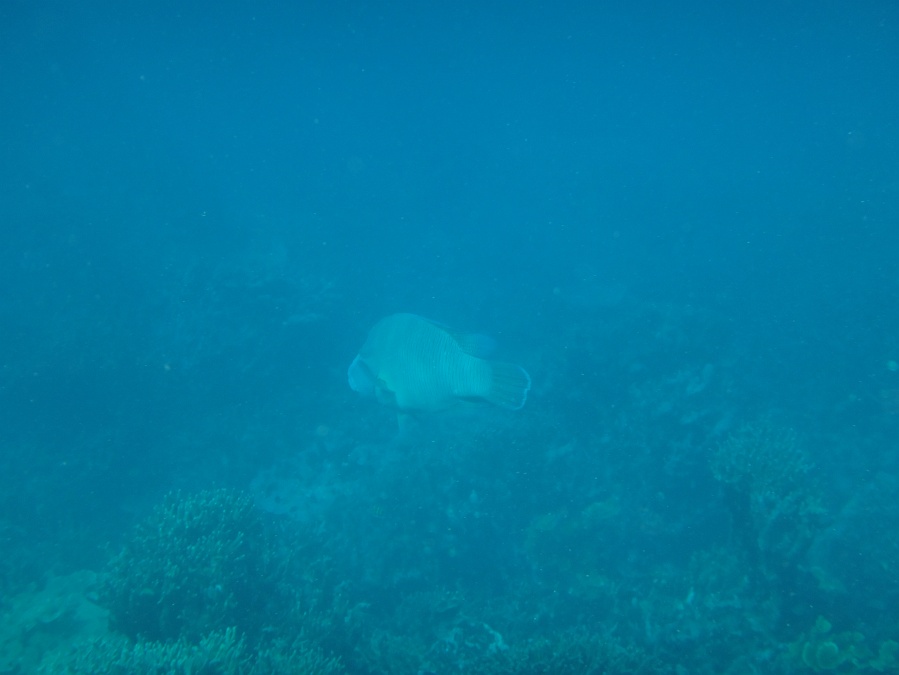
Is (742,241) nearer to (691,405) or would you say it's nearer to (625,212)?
(625,212)

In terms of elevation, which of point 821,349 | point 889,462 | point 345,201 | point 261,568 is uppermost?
point 345,201

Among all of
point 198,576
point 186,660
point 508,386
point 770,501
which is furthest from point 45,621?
point 770,501

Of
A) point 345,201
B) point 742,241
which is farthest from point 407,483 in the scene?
point 345,201

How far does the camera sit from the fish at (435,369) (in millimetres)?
4449

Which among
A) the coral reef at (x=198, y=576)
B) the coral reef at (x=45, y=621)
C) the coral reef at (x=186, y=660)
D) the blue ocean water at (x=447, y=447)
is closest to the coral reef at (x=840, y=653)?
the blue ocean water at (x=447, y=447)

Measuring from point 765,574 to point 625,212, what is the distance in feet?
56.9

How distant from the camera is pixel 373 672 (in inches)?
207

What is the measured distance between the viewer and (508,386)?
446 centimetres

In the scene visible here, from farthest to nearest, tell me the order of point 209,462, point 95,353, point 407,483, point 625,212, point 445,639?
1. point 625,212
2. point 95,353
3. point 209,462
4. point 407,483
5. point 445,639

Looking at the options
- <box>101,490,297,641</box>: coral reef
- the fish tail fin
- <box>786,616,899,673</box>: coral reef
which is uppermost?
the fish tail fin

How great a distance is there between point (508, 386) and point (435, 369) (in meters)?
0.77

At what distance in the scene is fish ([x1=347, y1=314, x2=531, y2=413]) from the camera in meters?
4.45

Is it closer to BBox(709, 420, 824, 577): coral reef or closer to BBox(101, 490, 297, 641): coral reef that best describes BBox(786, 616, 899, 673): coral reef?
BBox(709, 420, 824, 577): coral reef

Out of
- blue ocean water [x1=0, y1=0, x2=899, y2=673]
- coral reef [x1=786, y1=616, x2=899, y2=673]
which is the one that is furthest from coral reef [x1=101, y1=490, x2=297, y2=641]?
coral reef [x1=786, y1=616, x2=899, y2=673]
